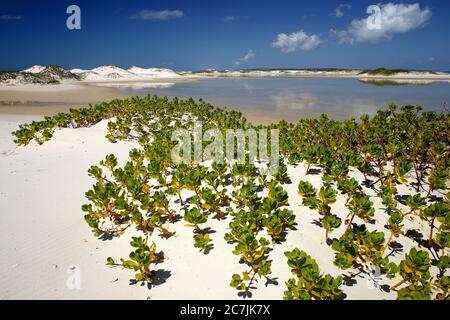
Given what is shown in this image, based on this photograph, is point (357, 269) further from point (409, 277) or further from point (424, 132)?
point (424, 132)

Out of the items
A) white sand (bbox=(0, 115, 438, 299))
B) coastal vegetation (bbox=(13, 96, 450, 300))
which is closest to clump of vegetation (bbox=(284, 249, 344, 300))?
coastal vegetation (bbox=(13, 96, 450, 300))

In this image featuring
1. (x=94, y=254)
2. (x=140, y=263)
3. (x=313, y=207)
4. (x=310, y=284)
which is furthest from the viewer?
(x=313, y=207)

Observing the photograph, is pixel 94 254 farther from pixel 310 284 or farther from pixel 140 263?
pixel 310 284

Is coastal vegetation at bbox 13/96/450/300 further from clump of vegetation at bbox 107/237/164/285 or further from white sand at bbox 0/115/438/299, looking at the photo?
white sand at bbox 0/115/438/299

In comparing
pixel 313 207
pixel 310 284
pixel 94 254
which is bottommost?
pixel 94 254

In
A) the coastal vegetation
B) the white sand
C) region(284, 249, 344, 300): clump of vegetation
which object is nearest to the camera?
region(284, 249, 344, 300): clump of vegetation

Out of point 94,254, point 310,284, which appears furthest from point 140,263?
point 310,284
